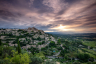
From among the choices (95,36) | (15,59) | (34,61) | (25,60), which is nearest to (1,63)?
(15,59)

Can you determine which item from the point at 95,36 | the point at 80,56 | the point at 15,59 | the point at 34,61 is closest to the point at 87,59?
the point at 80,56

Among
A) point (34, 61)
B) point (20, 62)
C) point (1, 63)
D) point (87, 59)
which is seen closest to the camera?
point (1, 63)

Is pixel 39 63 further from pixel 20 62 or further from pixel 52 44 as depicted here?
pixel 52 44

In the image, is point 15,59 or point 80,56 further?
point 80,56

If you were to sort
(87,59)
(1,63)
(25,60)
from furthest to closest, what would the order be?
(87,59), (25,60), (1,63)

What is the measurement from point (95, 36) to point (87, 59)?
167 ft

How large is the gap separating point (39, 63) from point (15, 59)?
5101 mm

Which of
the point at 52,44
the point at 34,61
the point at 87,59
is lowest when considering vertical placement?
the point at 87,59

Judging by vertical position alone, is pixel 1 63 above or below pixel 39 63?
above

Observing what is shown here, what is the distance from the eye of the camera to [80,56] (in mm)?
22938

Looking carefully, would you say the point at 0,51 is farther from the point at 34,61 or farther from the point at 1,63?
the point at 34,61

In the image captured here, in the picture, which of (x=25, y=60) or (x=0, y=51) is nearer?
(x=25, y=60)

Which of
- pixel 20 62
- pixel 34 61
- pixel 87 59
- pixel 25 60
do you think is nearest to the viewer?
pixel 20 62

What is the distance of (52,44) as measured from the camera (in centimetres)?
3638
